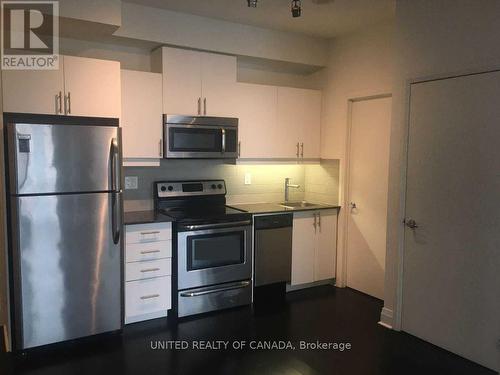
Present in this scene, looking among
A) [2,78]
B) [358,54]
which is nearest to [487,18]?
[358,54]

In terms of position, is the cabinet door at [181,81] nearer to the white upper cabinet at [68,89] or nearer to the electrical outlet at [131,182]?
the white upper cabinet at [68,89]

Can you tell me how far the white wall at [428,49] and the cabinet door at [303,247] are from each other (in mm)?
965

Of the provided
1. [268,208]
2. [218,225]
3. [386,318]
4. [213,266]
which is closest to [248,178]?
[268,208]

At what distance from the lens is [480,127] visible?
271cm

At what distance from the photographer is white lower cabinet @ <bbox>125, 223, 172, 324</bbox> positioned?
3275 mm

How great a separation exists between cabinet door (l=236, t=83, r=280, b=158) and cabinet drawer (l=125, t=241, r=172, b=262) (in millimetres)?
1219

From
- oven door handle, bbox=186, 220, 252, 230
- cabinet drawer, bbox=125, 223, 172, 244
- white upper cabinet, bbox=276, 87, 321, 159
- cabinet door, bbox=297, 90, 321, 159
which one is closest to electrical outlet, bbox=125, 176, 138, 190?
cabinet drawer, bbox=125, 223, 172, 244

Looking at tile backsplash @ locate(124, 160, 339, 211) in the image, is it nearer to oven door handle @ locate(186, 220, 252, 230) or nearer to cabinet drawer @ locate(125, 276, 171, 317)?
oven door handle @ locate(186, 220, 252, 230)

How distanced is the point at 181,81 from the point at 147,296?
1.89 meters

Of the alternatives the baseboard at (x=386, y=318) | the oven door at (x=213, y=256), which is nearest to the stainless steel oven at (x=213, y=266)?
the oven door at (x=213, y=256)

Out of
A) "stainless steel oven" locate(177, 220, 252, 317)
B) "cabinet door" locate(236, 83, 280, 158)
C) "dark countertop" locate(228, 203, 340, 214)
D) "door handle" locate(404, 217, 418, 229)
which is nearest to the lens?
"door handle" locate(404, 217, 418, 229)

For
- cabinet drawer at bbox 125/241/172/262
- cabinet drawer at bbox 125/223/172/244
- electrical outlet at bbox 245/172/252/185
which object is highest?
electrical outlet at bbox 245/172/252/185

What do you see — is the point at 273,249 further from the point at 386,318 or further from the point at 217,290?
the point at 386,318

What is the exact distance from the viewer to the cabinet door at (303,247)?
13.4 ft
